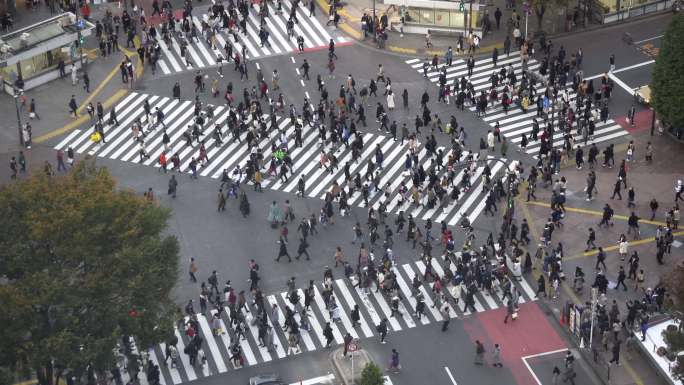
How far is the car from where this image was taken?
79438 mm

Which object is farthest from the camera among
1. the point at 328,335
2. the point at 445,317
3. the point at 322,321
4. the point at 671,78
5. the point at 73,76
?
the point at 73,76

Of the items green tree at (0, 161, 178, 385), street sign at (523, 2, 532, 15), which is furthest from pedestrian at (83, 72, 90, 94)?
street sign at (523, 2, 532, 15)

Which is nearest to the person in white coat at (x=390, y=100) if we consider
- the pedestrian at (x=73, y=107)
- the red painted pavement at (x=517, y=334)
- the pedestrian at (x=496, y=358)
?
the pedestrian at (x=73, y=107)

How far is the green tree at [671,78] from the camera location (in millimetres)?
96188

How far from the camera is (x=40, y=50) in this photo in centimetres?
10656

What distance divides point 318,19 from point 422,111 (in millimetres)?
15694

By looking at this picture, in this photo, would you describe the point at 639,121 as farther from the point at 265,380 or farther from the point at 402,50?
the point at 265,380

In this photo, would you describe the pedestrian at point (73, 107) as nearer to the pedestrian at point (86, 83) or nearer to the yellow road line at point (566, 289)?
the pedestrian at point (86, 83)

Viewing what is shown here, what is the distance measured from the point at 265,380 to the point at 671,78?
33.8 m

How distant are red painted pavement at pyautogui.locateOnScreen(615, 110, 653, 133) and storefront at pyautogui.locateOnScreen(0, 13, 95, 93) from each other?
3723cm

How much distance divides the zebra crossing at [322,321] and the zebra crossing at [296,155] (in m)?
6.61

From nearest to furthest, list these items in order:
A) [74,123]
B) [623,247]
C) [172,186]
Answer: [623,247], [172,186], [74,123]

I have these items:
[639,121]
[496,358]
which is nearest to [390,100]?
[639,121]

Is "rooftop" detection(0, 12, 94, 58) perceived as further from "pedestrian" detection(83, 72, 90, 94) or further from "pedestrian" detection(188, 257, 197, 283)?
"pedestrian" detection(188, 257, 197, 283)
